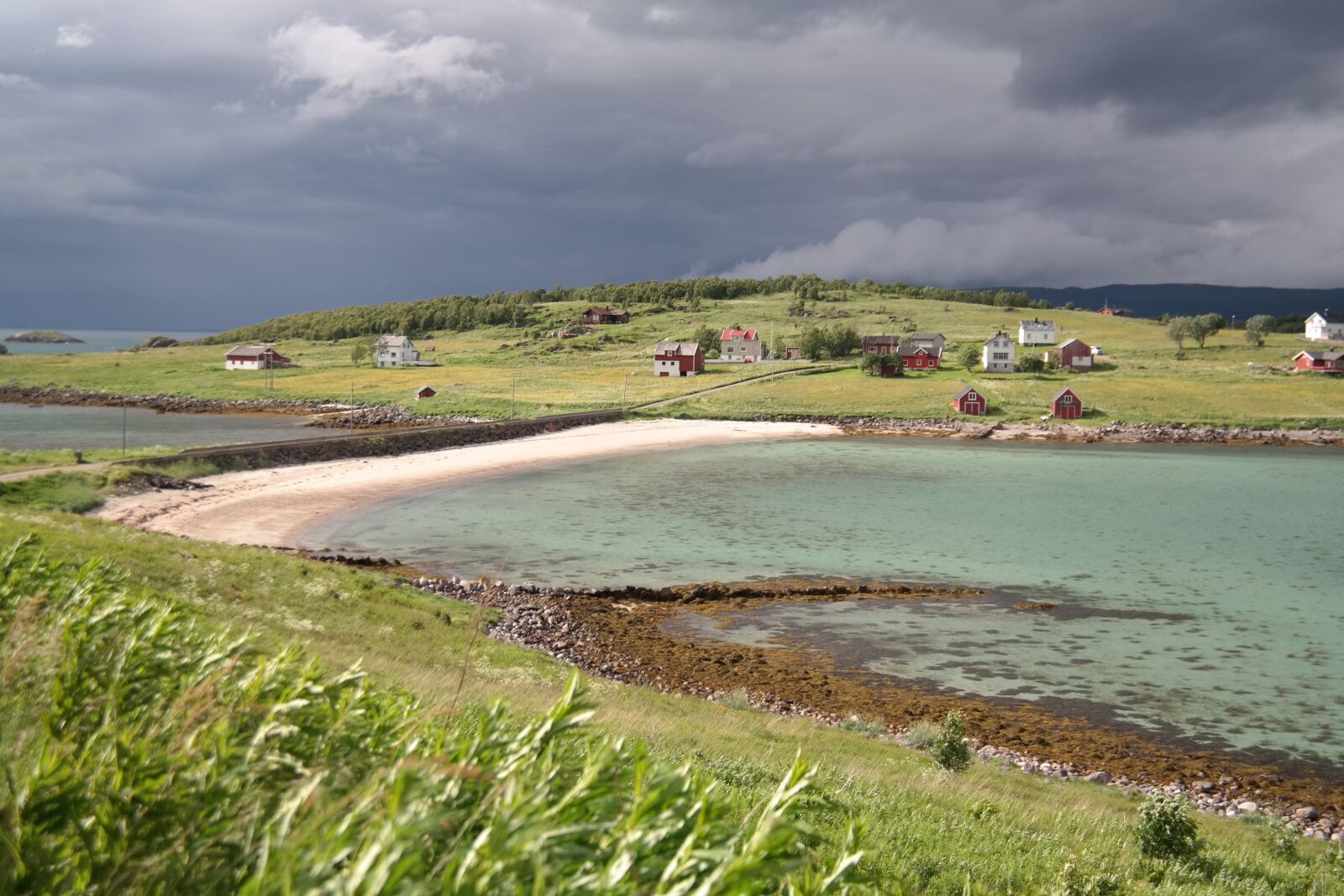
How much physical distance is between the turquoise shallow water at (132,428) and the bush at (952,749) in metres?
64.1

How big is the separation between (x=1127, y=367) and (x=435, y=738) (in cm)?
13762

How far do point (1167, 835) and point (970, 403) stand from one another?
95.6 metres

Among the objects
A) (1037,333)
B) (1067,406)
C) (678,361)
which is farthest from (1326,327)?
(678,361)

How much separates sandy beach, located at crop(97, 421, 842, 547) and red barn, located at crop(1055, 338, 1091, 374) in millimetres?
47039

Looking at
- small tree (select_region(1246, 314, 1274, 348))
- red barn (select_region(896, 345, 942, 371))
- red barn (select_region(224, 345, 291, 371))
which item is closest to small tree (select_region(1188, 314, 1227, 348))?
small tree (select_region(1246, 314, 1274, 348))

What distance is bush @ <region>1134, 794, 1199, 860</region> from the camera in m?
12.1

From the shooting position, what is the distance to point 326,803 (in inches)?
164

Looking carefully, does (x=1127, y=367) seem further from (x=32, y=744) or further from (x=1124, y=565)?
(x=32, y=744)

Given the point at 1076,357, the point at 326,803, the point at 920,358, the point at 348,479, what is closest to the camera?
the point at 326,803

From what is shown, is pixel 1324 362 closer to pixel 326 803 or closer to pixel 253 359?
pixel 326 803

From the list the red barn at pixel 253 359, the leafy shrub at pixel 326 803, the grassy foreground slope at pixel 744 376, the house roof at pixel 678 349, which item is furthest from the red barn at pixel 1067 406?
the red barn at pixel 253 359

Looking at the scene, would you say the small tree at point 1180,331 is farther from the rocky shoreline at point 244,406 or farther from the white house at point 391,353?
the white house at point 391,353

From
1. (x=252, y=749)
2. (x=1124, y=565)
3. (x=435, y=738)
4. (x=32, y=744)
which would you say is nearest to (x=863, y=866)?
(x=435, y=738)

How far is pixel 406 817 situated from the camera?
367cm
